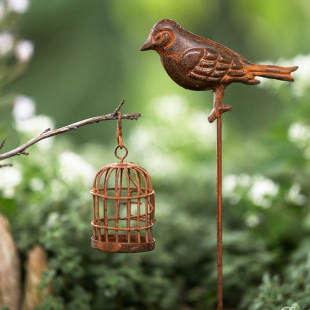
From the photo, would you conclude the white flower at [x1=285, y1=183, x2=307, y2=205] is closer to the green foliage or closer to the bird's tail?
the green foliage

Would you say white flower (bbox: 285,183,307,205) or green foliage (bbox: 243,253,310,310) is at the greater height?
white flower (bbox: 285,183,307,205)

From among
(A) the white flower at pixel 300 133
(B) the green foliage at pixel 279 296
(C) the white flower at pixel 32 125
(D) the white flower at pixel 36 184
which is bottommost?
(B) the green foliage at pixel 279 296

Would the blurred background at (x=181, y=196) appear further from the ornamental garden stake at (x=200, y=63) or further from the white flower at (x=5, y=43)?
the ornamental garden stake at (x=200, y=63)

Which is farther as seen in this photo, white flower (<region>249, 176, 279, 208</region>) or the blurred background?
white flower (<region>249, 176, 279, 208</region>)

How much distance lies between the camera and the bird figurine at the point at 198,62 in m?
1.05

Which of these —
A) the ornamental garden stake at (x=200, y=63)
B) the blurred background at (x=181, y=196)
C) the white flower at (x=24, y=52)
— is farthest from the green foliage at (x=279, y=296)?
the white flower at (x=24, y=52)

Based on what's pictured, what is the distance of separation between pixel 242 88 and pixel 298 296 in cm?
336

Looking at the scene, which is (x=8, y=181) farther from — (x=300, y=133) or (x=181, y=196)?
(x=300, y=133)

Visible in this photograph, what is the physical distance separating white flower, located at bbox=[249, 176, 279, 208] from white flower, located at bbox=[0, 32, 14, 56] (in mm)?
1263

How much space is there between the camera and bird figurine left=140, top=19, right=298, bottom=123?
1047 mm

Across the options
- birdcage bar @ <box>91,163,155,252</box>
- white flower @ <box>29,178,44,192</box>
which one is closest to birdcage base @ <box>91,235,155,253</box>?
birdcage bar @ <box>91,163,155,252</box>

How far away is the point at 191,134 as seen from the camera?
2.59m

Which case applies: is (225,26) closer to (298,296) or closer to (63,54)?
(63,54)

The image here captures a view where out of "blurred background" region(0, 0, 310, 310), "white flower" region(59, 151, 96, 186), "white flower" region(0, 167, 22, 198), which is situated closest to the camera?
"blurred background" region(0, 0, 310, 310)
